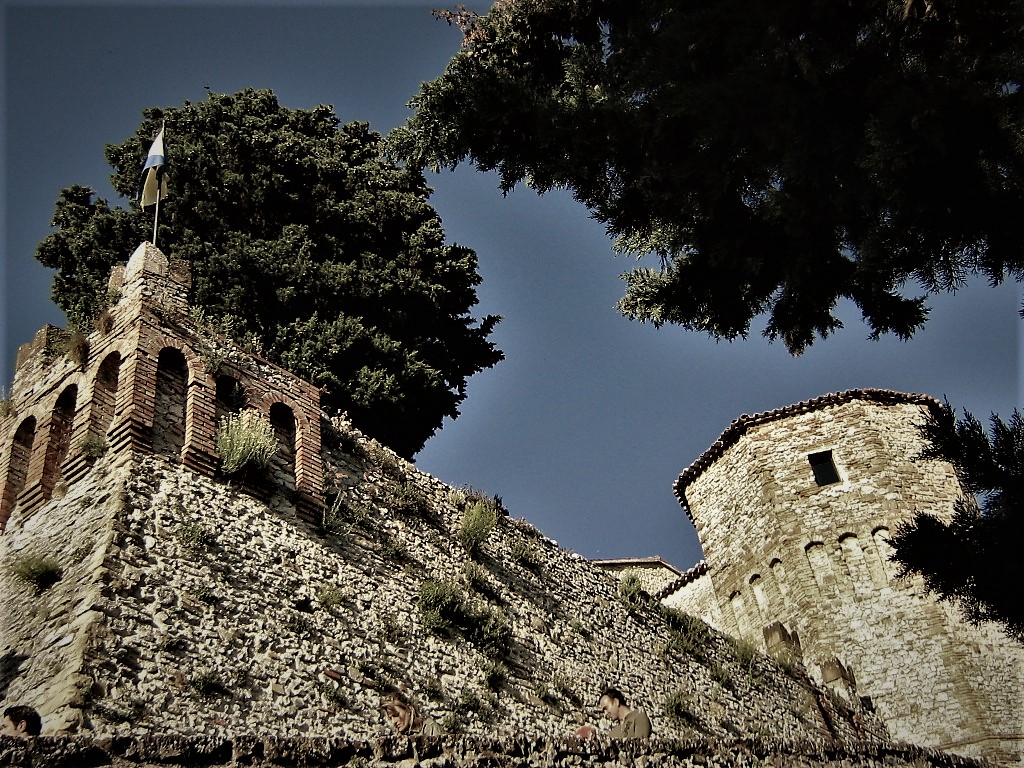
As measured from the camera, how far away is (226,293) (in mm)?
18062

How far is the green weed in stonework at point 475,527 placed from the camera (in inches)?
543

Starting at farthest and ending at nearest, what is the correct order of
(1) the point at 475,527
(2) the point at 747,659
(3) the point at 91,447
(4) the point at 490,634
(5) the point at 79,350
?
(2) the point at 747,659 → (1) the point at 475,527 → (4) the point at 490,634 → (5) the point at 79,350 → (3) the point at 91,447

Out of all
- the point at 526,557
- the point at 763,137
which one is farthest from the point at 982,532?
the point at 526,557

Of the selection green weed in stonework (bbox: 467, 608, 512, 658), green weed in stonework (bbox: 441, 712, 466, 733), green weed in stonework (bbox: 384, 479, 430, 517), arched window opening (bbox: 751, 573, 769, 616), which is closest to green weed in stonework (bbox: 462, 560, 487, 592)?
green weed in stonework (bbox: 467, 608, 512, 658)

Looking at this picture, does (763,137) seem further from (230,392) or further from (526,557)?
(526,557)

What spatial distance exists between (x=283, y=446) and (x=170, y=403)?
1.53 metres

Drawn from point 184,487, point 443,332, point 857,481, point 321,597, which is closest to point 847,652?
point 857,481

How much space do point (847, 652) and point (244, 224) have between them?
44.2ft

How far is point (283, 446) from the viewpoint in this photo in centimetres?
1238

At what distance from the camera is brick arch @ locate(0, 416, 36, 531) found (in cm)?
1105

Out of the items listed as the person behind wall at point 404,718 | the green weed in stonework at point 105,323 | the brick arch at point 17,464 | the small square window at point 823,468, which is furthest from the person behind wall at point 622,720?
the small square window at point 823,468

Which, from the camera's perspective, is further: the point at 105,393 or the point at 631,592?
the point at 631,592

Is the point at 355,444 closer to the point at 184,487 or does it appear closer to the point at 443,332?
the point at 184,487

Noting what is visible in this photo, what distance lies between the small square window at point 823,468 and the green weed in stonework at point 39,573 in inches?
622
